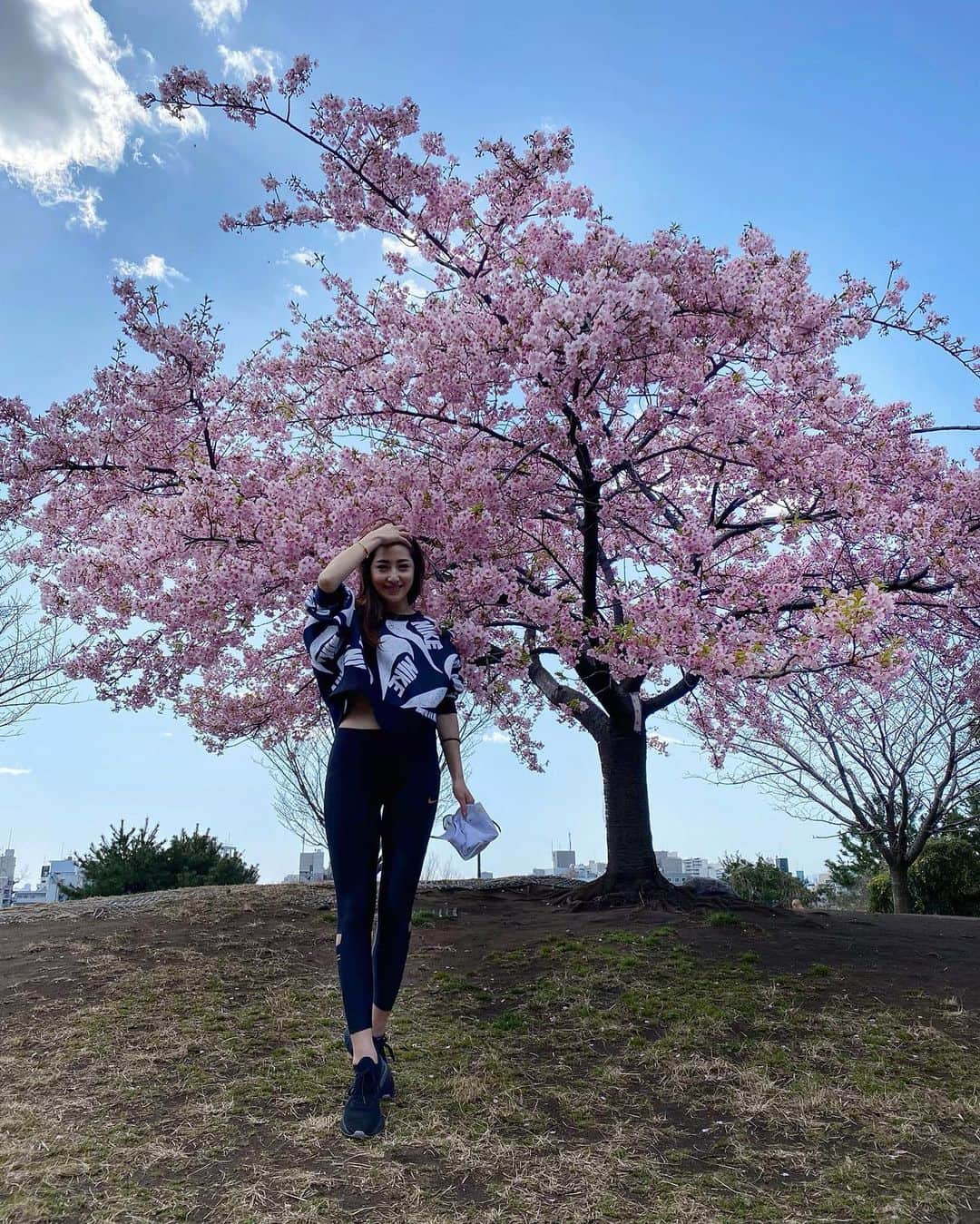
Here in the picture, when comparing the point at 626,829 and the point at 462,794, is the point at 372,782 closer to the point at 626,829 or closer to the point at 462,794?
the point at 462,794

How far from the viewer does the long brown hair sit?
3.38 metres

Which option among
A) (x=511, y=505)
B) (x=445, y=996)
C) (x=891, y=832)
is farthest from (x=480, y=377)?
(x=891, y=832)

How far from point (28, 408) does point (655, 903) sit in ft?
22.3

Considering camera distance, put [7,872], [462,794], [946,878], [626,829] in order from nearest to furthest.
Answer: [462,794]
[626,829]
[946,878]
[7,872]

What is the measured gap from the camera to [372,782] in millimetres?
3229

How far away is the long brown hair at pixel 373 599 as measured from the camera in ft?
11.1

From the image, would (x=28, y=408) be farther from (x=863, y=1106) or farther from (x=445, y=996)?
(x=863, y=1106)

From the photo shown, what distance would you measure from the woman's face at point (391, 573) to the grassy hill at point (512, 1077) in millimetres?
2025

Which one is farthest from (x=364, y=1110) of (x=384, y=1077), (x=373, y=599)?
(x=373, y=599)

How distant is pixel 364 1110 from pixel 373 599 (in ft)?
6.25

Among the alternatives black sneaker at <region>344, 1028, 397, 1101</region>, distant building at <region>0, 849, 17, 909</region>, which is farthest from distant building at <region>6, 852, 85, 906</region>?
black sneaker at <region>344, 1028, 397, 1101</region>

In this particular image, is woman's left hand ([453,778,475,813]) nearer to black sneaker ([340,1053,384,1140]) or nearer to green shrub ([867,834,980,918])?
black sneaker ([340,1053,384,1140])

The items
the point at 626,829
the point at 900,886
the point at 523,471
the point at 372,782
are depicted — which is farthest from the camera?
the point at 900,886

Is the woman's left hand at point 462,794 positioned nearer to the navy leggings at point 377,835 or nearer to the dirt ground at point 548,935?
the navy leggings at point 377,835
